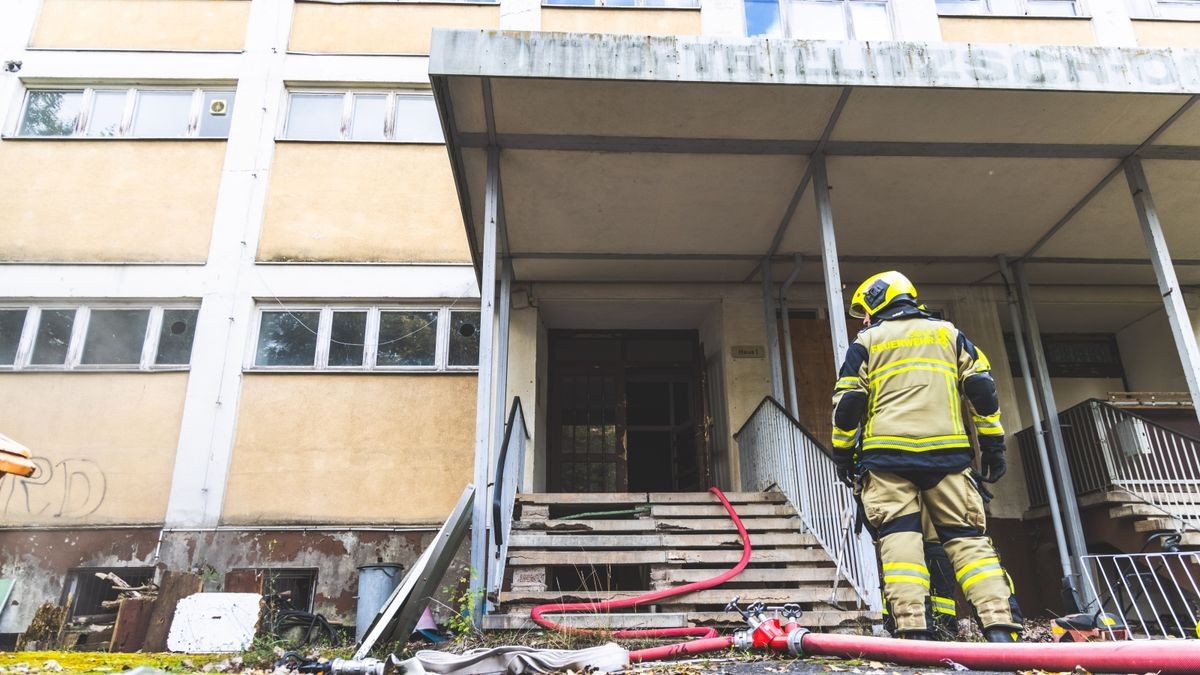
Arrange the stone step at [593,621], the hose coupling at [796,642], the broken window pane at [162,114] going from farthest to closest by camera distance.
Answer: the broken window pane at [162,114]
the stone step at [593,621]
the hose coupling at [796,642]

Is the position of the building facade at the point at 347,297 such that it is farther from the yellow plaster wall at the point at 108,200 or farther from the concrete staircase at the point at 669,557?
the concrete staircase at the point at 669,557

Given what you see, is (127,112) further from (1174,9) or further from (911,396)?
(1174,9)

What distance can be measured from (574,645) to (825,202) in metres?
3.86

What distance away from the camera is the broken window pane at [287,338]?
855 cm

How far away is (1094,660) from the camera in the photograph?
235 cm

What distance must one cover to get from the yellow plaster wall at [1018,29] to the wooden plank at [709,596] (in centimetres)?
845

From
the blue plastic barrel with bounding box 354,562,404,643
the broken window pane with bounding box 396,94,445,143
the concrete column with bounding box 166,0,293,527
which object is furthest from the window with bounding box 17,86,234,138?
the blue plastic barrel with bounding box 354,562,404,643

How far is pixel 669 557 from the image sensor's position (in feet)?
18.0

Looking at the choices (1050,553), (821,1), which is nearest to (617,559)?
(1050,553)

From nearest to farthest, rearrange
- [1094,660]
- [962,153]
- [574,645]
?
[1094,660], [574,645], [962,153]

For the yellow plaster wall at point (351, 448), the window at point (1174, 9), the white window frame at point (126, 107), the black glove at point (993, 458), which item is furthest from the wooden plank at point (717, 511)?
the window at point (1174, 9)

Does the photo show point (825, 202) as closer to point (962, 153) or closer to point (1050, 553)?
point (962, 153)

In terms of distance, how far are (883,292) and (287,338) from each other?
23.3 feet

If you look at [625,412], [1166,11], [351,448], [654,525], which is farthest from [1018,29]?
[351,448]
